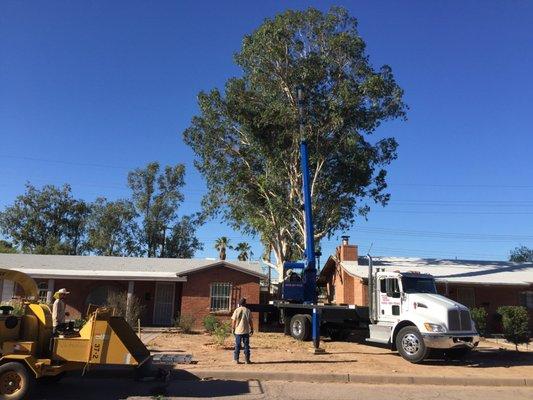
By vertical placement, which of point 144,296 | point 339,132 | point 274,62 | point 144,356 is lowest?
point 144,356

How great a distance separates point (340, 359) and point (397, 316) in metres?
2.51

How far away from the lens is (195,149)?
31.5m

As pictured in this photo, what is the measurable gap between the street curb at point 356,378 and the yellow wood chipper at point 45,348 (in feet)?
7.50

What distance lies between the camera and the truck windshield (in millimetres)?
16219

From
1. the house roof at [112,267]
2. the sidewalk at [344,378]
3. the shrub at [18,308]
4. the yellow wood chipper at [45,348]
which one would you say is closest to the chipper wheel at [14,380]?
the yellow wood chipper at [45,348]

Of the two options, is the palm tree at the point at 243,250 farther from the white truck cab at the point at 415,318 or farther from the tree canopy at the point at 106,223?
the white truck cab at the point at 415,318

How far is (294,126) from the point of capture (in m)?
27.0

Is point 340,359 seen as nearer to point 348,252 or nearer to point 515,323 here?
point 515,323

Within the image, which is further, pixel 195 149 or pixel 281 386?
pixel 195 149

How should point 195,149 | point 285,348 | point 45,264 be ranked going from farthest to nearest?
point 195,149
point 45,264
point 285,348

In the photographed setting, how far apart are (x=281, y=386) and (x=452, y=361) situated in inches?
280

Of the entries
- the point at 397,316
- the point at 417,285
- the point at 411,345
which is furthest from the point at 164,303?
the point at 411,345

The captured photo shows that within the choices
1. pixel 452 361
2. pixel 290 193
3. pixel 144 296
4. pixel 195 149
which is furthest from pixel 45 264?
pixel 452 361

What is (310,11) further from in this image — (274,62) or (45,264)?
(45,264)
